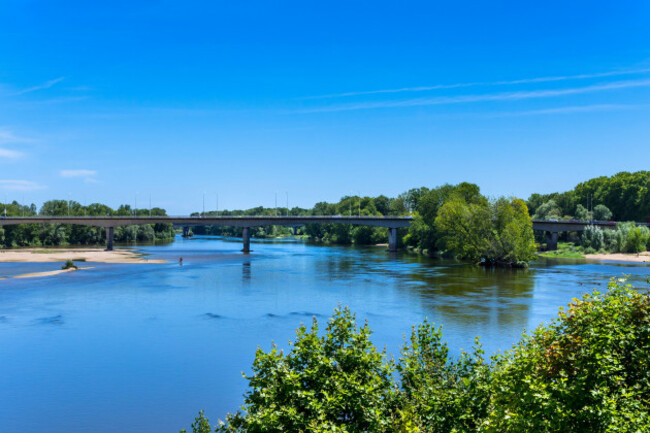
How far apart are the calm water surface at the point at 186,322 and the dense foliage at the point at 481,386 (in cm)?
1269

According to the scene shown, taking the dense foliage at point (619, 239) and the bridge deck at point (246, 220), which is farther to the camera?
the bridge deck at point (246, 220)

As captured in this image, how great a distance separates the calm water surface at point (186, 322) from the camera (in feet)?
81.5

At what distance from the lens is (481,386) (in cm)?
1230

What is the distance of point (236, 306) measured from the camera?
5009 centimetres

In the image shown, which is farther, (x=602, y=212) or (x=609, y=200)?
(x=609, y=200)

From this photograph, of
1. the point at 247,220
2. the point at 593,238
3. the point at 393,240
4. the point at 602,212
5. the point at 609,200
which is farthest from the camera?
the point at 609,200

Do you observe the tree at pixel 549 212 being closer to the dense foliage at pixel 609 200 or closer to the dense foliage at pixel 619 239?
the dense foliage at pixel 609 200

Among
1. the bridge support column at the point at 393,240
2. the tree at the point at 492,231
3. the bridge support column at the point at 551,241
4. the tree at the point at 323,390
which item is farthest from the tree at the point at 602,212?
the tree at the point at 323,390

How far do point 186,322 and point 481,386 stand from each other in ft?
114

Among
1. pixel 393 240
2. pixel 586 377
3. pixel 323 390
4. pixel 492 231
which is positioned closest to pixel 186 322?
pixel 323 390

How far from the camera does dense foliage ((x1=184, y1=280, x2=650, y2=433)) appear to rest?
385 inches

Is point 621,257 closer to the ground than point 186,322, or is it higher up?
higher up

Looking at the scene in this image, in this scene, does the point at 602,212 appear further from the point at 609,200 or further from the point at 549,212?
the point at 549,212

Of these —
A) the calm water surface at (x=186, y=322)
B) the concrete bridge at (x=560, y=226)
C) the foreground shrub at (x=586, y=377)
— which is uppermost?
the concrete bridge at (x=560, y=226)
